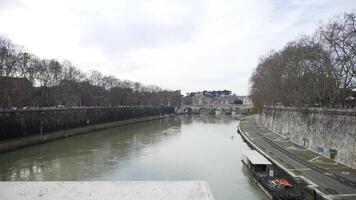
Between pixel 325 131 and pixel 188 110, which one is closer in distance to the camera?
pixel 325 131

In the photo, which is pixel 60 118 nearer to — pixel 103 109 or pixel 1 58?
pixel 1 58

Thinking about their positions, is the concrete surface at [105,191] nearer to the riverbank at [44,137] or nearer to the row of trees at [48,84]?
the riverbank at [44,137]

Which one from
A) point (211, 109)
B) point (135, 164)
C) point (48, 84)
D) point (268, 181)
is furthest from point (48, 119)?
point (211, 109)

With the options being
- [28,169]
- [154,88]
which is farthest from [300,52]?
[154,88]

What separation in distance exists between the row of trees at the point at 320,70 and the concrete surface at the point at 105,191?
19785 mm

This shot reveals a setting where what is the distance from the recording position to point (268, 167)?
2006 centimetres

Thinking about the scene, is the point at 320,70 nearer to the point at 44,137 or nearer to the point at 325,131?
the point at 325,131

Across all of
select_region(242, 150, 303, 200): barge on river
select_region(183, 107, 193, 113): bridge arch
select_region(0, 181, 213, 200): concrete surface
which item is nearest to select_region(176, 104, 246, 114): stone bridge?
select_region(183, 107, 193, 113): bridge arch

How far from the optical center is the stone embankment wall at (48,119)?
1296 inches

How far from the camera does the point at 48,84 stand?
48250mm

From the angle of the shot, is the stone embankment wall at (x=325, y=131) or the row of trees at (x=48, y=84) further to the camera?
the row of trees at (x=48, y=84)

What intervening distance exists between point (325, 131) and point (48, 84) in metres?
39.9

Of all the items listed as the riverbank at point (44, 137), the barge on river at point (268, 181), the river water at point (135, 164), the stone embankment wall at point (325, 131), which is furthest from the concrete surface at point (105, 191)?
the riverbank at point (44, 137)

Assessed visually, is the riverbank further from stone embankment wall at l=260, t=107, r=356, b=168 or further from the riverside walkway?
stone embankment wall at l=260, t=107, r=356, b=168
